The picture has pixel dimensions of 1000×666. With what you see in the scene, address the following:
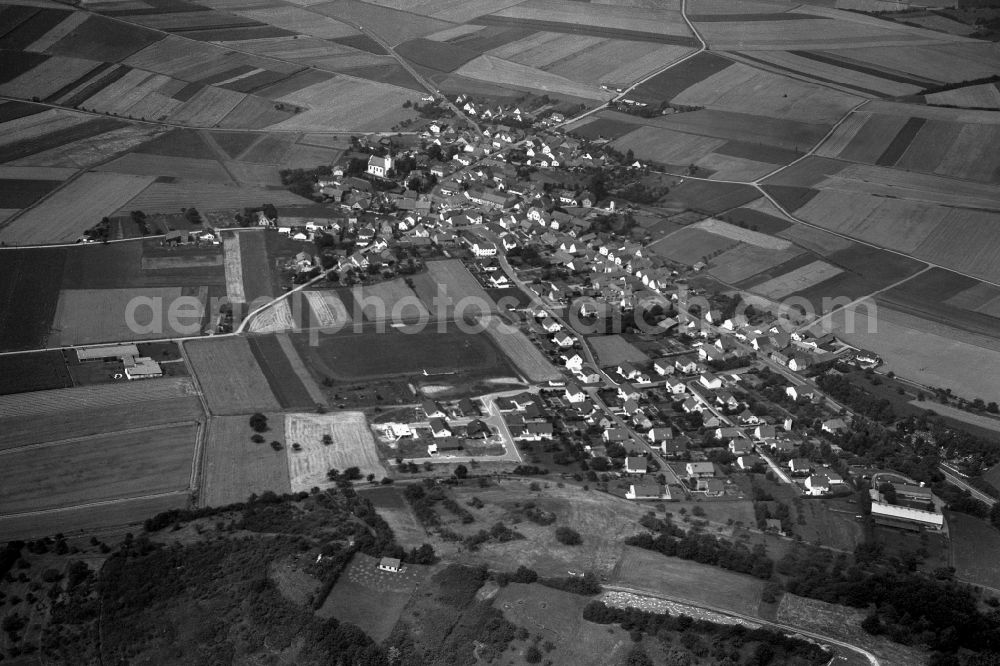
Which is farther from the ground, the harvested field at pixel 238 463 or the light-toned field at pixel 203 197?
the light-toned field at pixel 203 197

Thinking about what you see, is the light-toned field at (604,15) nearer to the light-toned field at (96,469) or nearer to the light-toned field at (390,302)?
the light-toned field at (390,302)

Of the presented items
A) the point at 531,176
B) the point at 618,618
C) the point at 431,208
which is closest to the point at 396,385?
the point at 618,618

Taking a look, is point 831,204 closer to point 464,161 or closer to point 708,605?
point 464,161

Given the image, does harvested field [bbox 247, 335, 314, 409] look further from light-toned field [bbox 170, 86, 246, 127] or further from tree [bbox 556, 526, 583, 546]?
light-toned field [bbox 170, 86, 246, 127]

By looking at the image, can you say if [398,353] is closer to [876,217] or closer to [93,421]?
[93,421]

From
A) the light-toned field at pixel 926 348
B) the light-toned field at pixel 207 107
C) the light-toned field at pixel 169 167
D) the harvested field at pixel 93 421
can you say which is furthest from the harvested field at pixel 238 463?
the light-toned field at pixel 207 107

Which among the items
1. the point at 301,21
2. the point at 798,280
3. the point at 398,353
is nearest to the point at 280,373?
the point at 398,353
